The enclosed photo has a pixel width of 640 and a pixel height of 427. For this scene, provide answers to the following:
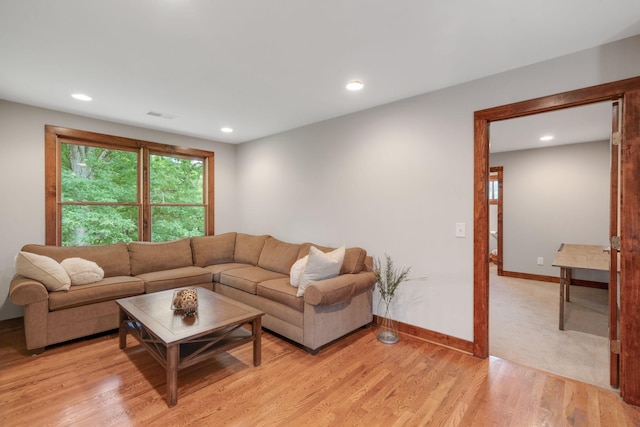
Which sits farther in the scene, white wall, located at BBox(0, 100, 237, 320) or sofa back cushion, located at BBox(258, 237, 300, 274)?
sofa back cushion, located at BBox(258, 237, 300, 274)

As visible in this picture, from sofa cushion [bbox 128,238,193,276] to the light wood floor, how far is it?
3.72 ft

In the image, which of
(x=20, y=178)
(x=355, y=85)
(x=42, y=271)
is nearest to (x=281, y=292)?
(x=355, y=85)

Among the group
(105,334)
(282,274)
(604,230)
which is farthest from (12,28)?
(604,230)

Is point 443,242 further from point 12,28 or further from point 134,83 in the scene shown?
point 12,28

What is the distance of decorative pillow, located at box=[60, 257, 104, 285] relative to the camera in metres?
3.03

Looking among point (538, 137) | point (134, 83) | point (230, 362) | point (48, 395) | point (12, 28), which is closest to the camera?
point (12, 28)

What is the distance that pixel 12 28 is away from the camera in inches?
76.9

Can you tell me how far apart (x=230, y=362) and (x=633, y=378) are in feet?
9.48

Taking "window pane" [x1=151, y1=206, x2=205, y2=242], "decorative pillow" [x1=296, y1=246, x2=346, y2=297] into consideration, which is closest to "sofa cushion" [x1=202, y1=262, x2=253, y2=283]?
"window pane" [x1=151, y1=206, x2=205, y2=242]

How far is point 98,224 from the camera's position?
13.0 feet

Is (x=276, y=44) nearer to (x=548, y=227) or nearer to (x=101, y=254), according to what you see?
(x=101, y=254)

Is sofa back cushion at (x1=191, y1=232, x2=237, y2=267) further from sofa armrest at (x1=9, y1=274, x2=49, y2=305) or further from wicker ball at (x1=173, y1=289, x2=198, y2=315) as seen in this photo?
wicker ball at (x1=173, y1=289, x2=198, y2=315)

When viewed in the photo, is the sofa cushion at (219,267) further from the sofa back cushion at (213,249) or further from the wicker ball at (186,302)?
the wicker ball at (186,302)

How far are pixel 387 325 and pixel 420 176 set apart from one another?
5.33ft
